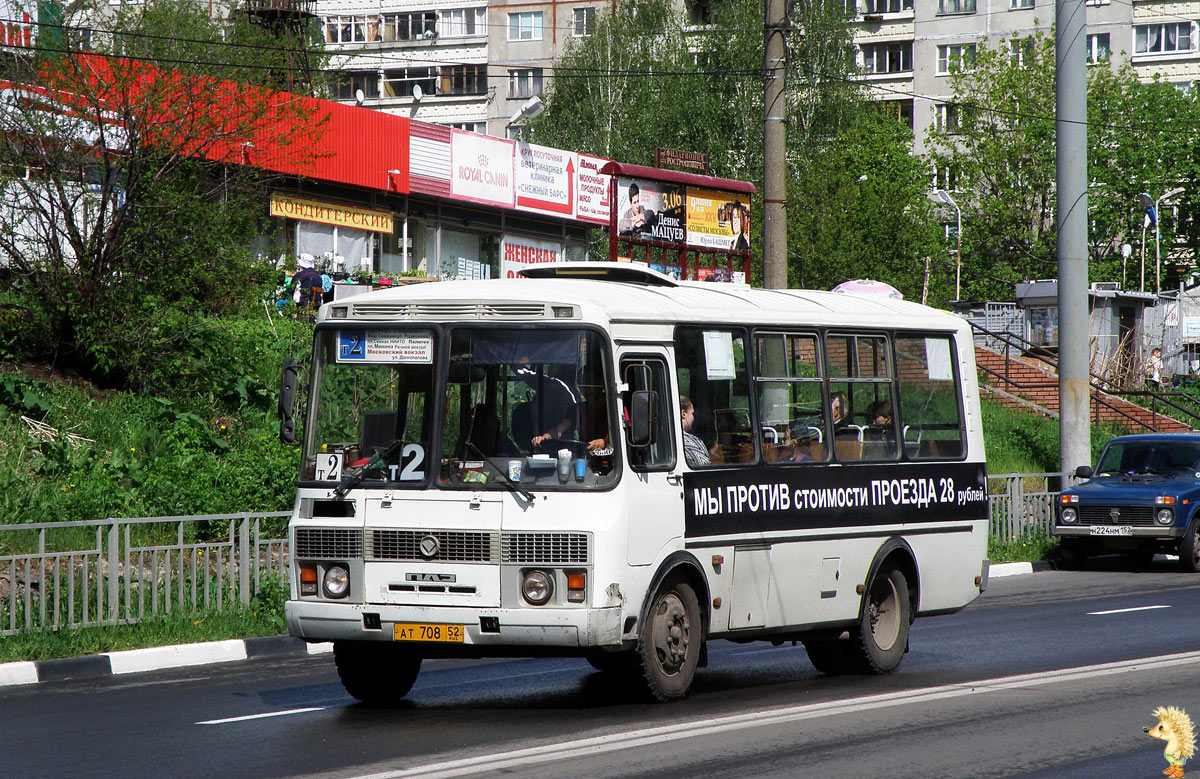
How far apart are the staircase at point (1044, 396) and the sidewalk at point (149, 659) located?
2684 cm

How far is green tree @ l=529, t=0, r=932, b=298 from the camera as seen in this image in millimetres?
61062

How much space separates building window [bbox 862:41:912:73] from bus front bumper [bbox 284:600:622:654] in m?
74.6

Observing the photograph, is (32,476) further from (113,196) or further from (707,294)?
(707,294)

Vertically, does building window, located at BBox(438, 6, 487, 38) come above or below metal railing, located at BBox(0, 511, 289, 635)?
above

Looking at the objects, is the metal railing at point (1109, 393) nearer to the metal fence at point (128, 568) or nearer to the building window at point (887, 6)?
the metal fence at point (128, 568)

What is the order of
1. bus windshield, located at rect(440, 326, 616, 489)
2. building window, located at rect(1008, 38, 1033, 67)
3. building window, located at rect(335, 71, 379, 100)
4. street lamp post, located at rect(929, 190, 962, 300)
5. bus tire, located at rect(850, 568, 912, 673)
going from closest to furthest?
bus windshield, located at rect(440, 326, 616, 489)
bus tire, located at rect(850, 568, 912, 673)
street lamp post, located at rect(929, 190, 962, 300)
building window, located at rect(1008, 38, 1033, 67)
building window, located at rect(335, 71, 379, 100)

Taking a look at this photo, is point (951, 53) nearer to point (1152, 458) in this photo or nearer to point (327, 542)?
point (1152, 458)

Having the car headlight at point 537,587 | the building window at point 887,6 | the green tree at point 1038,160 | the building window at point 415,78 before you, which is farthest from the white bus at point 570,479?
the building window at point 887,6

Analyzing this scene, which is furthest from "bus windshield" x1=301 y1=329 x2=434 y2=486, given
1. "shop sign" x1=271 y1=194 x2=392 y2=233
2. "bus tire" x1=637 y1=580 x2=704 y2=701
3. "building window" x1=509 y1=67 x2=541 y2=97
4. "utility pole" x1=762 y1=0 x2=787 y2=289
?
"building window" x1=509 y1=67 x2=541 y2=97

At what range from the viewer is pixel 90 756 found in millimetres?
8422

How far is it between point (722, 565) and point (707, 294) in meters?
1.98

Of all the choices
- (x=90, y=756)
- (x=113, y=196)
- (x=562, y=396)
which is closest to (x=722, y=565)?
(x=562, y=396)

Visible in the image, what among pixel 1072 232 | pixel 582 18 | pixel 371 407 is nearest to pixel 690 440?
pixel 371 407

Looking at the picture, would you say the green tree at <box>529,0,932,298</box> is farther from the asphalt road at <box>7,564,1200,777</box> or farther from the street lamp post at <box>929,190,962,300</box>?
the asphalt road at <box>7,564,1200,777</box>
